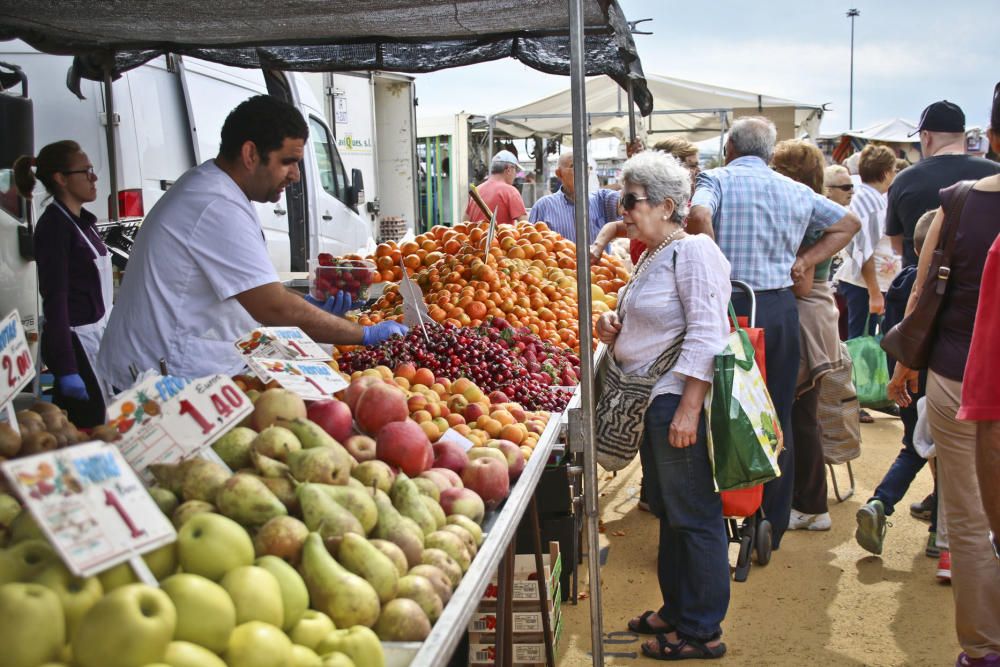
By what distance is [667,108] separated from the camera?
14.2 meters

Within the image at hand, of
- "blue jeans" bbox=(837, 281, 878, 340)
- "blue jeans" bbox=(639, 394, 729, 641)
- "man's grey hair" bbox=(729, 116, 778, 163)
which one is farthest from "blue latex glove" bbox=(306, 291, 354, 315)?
"blue jeans" bbox=(837, 281, 878, 340)

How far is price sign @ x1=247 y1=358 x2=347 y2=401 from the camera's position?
2166mm

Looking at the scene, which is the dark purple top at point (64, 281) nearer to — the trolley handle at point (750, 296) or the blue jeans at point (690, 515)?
the blue jeans at point (690, 515)

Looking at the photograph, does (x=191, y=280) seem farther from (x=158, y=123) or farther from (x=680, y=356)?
(x=158, y=123)

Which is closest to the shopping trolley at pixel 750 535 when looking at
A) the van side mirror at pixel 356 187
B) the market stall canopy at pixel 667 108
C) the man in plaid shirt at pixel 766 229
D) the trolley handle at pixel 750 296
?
the trolley handle at pixel 750 296

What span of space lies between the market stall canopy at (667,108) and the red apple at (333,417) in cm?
1064

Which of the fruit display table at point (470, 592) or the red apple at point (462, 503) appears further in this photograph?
the red apple at point (462, 503)

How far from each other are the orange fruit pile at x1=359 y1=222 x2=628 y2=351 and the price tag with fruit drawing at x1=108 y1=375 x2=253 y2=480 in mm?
2434

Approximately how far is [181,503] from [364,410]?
69cm

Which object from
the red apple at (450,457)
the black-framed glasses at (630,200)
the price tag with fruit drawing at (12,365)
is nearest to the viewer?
the price tag with fruit drawing at (12,365)

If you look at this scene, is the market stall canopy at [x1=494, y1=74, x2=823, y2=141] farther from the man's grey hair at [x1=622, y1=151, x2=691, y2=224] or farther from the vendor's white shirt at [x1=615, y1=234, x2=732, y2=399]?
the vendor's white shirt at [x1=615, y1=234, x2=732, y2=399]

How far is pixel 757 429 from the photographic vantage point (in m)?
3.39

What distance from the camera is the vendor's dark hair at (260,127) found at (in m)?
3.02

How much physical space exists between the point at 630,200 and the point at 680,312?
450 millimetres
